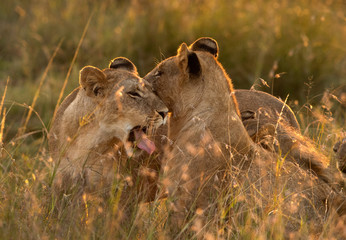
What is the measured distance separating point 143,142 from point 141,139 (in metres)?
0.03

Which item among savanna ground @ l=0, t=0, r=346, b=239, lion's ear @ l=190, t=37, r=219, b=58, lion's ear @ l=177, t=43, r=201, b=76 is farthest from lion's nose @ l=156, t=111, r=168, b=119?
savanna ground @ l=0, t=0, r=346, b=239

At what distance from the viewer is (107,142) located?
4246 millimetres

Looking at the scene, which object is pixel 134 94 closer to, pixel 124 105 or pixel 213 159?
pixel 124 105

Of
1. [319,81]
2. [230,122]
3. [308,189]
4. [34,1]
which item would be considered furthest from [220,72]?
[34,1]

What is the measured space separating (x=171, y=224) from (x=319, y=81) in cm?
475

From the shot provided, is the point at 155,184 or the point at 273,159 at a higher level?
the point at 273,159

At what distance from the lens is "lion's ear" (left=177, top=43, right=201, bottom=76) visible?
13.7 feet

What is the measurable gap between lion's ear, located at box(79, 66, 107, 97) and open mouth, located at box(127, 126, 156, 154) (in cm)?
34

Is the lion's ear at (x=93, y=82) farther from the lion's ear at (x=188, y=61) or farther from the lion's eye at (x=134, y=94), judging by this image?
the lion's ear at (x=188, y=61)

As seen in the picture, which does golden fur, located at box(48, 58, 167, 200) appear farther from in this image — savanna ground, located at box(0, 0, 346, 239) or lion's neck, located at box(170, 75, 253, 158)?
savanna ground, located at box(0, 0, 346, 239)

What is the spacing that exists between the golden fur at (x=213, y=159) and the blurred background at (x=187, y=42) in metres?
3.27

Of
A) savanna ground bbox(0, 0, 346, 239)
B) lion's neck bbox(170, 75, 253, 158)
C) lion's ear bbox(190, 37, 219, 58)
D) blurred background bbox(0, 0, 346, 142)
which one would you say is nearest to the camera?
lion's neck bbox(170, 75, 253, 158)

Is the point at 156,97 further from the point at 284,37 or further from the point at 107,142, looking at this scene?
the point at 284,37

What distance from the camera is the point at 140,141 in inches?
166
